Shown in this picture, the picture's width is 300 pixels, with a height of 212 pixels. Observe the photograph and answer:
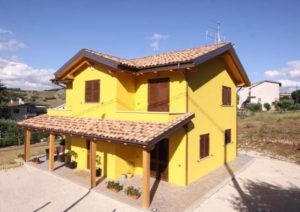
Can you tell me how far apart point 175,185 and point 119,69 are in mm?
6981

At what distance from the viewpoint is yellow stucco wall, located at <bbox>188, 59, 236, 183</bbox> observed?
13391 millimetres

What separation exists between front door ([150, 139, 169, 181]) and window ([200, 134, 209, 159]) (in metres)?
2.42

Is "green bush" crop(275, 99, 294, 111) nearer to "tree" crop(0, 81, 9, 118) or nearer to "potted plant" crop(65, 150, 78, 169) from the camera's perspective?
"potted plant" crop(65, 150, 78, 169)

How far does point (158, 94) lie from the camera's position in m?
14.2

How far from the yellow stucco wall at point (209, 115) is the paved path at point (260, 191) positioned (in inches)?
69.9

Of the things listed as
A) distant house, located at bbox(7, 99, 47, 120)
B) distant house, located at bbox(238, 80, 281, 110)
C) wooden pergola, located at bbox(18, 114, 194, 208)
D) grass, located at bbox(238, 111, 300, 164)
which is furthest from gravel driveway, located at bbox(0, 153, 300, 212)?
distant house, located at bbox(238, 80, 281, 110)

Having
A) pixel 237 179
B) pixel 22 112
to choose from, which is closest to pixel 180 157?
pixel 237 179

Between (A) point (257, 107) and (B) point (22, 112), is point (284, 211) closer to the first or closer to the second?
(B) point (22, 112)

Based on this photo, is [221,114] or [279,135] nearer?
[221,114]

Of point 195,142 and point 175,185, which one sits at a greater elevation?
point 195,142

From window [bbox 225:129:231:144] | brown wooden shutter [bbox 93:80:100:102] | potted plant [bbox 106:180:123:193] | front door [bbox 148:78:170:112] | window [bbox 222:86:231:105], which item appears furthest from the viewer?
window [bbox 225:129:231:144]

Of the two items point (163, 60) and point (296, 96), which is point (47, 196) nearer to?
point (163, 60)

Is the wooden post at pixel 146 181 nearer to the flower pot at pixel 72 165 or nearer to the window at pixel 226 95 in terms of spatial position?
the flower pot at pixel 72 165

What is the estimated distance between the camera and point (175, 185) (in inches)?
496
